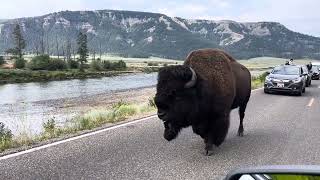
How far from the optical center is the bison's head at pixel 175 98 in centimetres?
803

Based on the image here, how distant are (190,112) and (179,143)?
7.09 feet

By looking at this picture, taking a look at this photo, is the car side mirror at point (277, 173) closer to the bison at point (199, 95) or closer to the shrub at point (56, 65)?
the bison at point (199, 95)

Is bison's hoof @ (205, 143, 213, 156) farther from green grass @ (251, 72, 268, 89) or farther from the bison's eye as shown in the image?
green grass @ (251, 72, 268, 89)

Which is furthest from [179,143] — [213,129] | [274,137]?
[274,137]

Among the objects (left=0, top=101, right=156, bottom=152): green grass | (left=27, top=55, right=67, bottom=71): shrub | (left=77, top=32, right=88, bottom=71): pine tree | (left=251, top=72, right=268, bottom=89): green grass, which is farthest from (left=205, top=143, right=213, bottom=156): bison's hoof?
(left=77, top=32, right=88, bottom=71): pine tree

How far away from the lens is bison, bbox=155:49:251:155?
8.09 m

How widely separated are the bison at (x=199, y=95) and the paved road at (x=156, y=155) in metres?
0.53

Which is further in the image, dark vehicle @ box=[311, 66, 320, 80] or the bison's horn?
dark vehicle @ box=[311, 66, 320, 80]

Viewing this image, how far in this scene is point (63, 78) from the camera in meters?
73.3

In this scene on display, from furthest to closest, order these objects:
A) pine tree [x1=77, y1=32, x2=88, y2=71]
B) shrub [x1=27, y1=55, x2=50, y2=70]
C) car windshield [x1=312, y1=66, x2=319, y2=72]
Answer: pine tree [x1=77, y1=32, x2=88, y2=71], shrub [x1=27, y1=55, x2=50, y2=70], car windshield [x1=312, y1=66, x2=319, y2=72]

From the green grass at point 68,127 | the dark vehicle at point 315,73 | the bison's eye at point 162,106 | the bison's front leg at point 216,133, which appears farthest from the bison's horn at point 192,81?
the dark vehicle at point 315,73

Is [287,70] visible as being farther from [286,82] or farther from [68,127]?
[68,127]

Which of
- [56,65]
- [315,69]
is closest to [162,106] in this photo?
[315,69]

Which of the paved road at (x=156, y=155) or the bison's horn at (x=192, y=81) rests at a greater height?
the bison's horn at (x=192, y=81)
